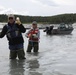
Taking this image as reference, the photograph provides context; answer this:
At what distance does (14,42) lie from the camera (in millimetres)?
10641

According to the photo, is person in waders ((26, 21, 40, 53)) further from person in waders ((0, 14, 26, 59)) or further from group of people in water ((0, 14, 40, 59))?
person in waders ((0, 14, 26, 59))

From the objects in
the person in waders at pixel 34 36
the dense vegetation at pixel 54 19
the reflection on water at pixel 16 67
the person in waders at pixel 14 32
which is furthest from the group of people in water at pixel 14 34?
the dense vegetation at pixel 54 19

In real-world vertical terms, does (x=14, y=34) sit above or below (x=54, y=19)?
above

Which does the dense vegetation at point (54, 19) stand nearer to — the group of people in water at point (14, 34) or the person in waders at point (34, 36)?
the person in waders at point (34, 36)

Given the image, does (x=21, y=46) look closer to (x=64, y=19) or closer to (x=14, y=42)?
(x=14, y=42)

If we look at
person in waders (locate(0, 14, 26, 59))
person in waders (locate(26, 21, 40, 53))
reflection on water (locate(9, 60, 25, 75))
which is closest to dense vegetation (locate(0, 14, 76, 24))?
person in waders (locate(26, 21, 40, 53))

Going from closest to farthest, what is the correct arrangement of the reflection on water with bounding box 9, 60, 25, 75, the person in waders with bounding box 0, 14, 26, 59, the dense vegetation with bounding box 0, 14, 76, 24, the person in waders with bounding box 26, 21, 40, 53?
the reflection on water with bounding box 9, 60, 25, 75, the person in waders with bounding box 0, 14, 26, 59, the person in waders with bounding box 26, 21, 40, 53, the dense vegetation with bounding box 0, 14, 76, 24

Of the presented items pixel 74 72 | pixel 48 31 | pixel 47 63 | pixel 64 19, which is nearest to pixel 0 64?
pixel 47 63

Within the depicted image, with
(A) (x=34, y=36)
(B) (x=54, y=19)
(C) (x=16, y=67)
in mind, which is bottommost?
(B) (x=54, y=19)

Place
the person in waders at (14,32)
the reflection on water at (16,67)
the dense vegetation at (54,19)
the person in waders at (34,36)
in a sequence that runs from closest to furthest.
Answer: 1. the reflection on water at (16,67)
2. the person in waders at (14,32)
3. the person in waders at (34,36)
4. the dense vegetation at (54,19)

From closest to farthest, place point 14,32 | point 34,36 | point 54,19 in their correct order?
point 14,32, point 34,36, point 54,19

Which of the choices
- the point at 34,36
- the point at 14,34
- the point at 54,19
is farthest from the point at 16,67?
the point at 54,19

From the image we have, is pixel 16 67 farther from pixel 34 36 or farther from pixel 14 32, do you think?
pixel 34 36

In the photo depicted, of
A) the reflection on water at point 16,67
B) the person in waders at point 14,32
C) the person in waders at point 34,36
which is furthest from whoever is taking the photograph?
the person in waders at point 34,36
